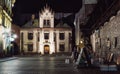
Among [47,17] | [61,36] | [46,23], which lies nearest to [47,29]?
[46,23]

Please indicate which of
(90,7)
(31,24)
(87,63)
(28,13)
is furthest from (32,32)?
(87,63)

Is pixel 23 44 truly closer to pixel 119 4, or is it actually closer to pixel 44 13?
pixel 44 13

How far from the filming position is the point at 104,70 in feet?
73.8

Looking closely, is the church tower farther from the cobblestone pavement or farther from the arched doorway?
the cobblestone pavement

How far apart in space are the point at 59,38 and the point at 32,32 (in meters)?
7.98

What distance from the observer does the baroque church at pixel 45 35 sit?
342 feet

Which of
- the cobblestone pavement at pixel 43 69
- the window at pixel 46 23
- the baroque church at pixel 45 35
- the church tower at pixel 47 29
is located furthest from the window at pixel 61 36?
the cobblestone pavement at pixel 43 69

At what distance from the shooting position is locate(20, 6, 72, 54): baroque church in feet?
342

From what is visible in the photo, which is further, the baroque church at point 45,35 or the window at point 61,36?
the window at point 61,36

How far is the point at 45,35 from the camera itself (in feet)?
348

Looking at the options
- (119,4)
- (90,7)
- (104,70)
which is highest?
(90,7)

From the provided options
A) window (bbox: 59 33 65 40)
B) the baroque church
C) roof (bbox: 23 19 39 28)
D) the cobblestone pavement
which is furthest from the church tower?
the cobblestone pavement

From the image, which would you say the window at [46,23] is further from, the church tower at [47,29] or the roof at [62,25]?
the roof at [62,25]

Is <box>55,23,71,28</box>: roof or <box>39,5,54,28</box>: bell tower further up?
<box>39,5,54,28</box>: bell tower
